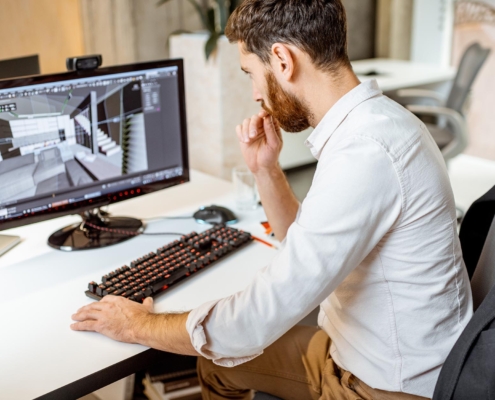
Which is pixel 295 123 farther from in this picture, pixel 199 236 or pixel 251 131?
pixel 199 236

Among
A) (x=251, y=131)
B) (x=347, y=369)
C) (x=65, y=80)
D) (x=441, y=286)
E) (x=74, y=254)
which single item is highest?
(x=65, y=80)

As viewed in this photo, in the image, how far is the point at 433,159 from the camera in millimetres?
1020

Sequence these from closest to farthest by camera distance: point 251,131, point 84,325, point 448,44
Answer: point 84,325 → point 251,131 → point 448,44

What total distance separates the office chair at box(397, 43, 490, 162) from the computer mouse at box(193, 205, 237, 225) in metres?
1.70

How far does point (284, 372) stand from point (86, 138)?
74cm

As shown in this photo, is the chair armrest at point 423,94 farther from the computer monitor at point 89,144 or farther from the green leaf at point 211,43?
the computer monitor at point 89,144

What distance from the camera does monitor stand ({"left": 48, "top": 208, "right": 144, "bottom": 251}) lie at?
148 centimetres

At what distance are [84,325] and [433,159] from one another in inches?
28.2

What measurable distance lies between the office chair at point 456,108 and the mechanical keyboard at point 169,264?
72.7 inches

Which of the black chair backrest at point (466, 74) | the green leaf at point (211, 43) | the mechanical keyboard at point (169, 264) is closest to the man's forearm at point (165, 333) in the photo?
the mechanical keyboard at point (169, 264)

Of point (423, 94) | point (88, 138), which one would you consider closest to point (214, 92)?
point (423, 94)

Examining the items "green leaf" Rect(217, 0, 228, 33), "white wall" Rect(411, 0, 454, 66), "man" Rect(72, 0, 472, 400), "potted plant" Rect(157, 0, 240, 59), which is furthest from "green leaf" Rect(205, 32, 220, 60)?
"white wall" Rect(411, 0, 454, 66)

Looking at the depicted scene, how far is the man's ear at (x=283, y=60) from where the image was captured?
108 centimetres

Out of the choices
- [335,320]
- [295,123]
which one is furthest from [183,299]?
[295,123]
